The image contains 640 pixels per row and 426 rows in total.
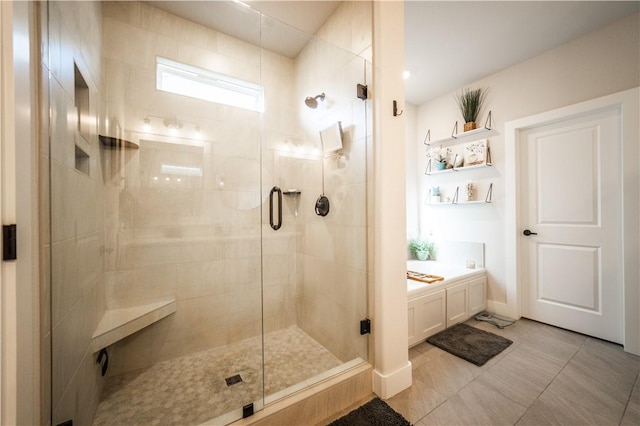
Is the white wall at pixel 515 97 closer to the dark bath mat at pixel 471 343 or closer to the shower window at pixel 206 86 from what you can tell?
the dark bath mat at pixel 471 343

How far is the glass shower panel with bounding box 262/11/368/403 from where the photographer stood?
5.54ft

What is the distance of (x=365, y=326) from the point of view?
5.24 feet

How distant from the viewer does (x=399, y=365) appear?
1.57 meters

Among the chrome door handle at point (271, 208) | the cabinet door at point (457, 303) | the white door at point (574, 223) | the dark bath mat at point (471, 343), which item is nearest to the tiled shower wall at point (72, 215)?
the chrome door handle at point (271, 208)

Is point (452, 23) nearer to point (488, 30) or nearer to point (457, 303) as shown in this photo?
point (488, 30)

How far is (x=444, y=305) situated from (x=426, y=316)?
29 cm

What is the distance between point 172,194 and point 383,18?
1.94m

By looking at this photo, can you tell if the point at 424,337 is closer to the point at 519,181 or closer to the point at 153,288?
the point at 519,181

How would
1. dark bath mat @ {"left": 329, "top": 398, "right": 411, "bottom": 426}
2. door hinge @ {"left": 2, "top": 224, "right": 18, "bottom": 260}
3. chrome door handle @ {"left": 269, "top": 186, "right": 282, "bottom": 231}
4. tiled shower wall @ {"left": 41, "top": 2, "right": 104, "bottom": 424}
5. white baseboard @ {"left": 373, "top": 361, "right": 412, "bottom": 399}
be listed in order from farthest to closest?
chrome door handle @ {"left": 269, "top": 186, "right": 282, "bottom": 231}, white baseboard @ {"left": 373, "top": 361, "right": 412, "bottom": 399}, dark bath mat @ {"left": 329, "top": 398, "right": 411, "bottom": 426}, tiled shower wall @ {"left": 41, "top": 2, "right": 104, "bottom": 424}, door hinge @ {"left": 2, "top": 224, "right": 18, "bottom": 260}

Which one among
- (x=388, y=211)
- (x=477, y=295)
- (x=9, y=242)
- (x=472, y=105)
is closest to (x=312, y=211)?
→ (x=388, y=211)

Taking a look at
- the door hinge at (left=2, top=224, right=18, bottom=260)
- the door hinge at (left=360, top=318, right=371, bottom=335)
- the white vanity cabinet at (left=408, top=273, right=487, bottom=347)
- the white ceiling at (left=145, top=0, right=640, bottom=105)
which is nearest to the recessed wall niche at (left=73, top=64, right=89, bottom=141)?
the door hinge at (left=2, top=224, right=18, bottom=260)

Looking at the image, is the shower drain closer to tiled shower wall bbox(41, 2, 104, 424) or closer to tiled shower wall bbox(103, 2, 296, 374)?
tiled shower wall bbox(103, 2, 296, 374)

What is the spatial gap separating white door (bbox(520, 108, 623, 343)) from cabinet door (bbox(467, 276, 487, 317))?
38 cm

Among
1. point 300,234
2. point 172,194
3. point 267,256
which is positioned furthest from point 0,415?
point 300,234
